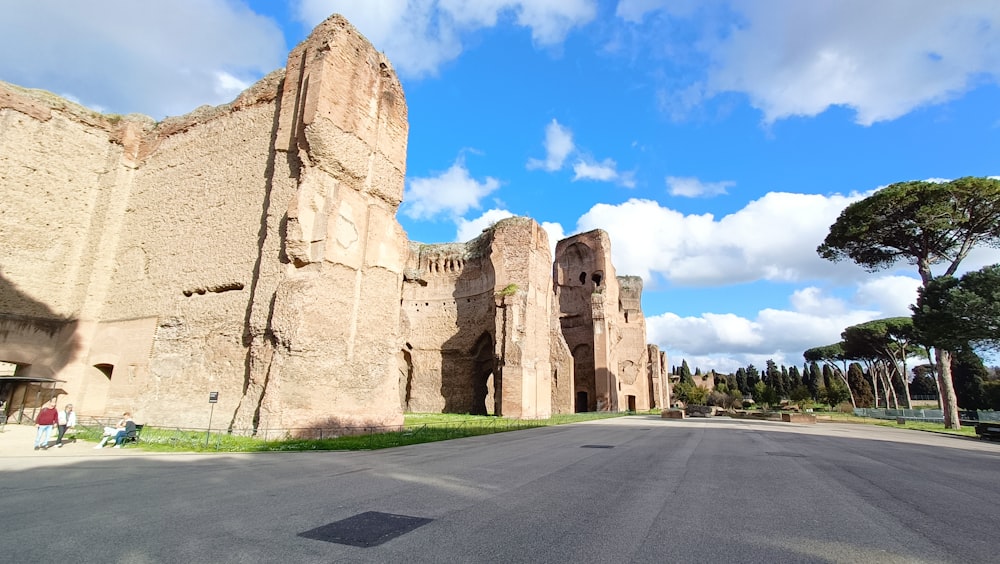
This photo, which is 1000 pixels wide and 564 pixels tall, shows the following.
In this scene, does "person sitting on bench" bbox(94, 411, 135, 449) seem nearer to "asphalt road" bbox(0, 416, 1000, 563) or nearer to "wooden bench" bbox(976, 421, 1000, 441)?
"asphalt road" bbox(0, 416, 1000, 563)

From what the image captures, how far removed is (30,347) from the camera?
627 inches

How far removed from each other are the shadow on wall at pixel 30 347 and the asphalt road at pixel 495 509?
9567 mm

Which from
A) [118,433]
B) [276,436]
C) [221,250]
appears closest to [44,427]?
[118,433]

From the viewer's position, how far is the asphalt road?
3367mm

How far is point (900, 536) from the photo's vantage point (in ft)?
12.6

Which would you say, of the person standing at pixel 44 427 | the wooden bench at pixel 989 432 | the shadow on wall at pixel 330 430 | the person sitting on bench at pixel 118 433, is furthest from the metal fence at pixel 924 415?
the person standing at pixel 44 427

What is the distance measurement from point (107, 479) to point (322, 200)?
880cm

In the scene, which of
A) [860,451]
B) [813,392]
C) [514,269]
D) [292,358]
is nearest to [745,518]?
[860,451]

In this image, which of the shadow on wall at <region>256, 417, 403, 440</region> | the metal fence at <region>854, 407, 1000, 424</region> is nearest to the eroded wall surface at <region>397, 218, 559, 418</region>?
the shadow on wall at <region>256, 417, 403, 440</region>

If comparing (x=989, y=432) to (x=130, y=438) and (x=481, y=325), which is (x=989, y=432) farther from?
(x=130, y=438)

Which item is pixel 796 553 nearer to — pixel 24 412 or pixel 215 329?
pixel 215 329

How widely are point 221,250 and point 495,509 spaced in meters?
13.8

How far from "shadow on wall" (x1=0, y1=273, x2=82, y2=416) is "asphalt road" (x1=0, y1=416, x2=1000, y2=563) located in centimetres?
957

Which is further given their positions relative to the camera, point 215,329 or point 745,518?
point 215,329
